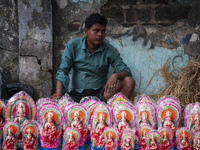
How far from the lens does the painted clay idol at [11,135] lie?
1.31m

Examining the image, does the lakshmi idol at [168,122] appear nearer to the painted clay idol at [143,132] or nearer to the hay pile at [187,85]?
the painted clay idol at [143,132]

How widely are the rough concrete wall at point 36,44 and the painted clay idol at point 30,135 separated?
171 cm

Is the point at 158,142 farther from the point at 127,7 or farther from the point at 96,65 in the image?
the point at 127,7

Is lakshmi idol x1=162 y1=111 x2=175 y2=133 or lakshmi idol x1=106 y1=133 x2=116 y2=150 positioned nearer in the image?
lakshmi idol x1=106 y1=133 x2=116 y2=150

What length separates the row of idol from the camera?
52.7 inches

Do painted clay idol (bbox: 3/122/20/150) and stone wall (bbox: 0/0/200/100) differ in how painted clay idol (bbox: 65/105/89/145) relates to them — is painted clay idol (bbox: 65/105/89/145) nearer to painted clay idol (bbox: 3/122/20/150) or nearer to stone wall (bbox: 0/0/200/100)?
painted clay idol (bbox: 3/122/20/150)

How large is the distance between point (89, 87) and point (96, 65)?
0.30 meters

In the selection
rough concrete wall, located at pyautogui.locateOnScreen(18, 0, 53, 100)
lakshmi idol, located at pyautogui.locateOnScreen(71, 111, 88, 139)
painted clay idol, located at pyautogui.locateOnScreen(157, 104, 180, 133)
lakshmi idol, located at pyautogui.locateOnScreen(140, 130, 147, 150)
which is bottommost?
lakshmi idol, located at pyautogui.locateOnScreen(140, 130, 147, 150)

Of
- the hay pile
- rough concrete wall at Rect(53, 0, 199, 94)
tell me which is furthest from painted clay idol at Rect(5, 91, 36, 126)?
the hay pile

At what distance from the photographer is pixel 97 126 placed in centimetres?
142

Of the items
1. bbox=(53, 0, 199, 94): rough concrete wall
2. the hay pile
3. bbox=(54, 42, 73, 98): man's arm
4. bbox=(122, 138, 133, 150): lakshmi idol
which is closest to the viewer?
bbox=(122, 138, 133, 150): lakshmi idol

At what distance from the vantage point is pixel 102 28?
8.02 ft

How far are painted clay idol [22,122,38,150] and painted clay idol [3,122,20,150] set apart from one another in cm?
5

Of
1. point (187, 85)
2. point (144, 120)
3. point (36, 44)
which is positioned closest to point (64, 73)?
point (36, 44)
